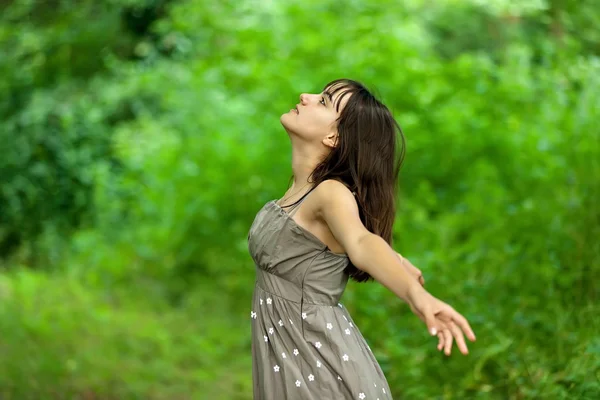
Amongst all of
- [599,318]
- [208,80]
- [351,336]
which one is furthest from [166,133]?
[351,336]

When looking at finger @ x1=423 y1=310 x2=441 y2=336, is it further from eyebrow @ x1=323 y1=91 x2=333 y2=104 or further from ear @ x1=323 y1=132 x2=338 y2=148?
eyebrow @ x1=323 y1=91 x2=333 y2=104

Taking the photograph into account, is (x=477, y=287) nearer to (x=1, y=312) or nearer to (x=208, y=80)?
(x=1, y=312)

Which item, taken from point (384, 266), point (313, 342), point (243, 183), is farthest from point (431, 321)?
point (243, 183)

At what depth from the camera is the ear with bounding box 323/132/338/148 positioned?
8.53ft

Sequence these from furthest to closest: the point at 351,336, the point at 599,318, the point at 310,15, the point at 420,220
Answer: the point at 310,15, the point at 420,220, the point at 599,318, the point at 351,336

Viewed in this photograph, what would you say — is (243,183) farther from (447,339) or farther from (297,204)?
(447,339)

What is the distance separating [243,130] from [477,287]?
128 inches

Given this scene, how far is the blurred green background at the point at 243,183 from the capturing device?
4891mm

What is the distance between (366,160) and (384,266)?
483 mm

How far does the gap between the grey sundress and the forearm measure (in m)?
0.30

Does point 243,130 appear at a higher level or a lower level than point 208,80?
lower

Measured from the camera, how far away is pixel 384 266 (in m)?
2.17

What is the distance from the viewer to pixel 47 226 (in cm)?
930

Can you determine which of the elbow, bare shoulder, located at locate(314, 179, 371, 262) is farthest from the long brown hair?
the elbow
